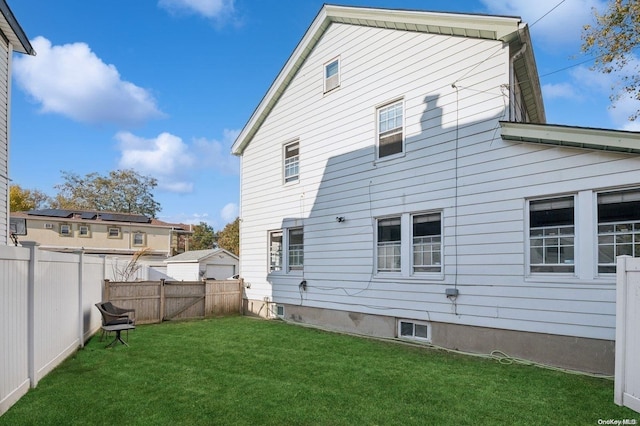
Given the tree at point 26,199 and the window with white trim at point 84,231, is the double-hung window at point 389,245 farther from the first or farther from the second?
the tree at point 26,199

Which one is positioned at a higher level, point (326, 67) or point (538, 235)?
point (326, 67)

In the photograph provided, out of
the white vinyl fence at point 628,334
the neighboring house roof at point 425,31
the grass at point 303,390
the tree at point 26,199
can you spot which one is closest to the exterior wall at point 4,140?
the grass at point 303,390

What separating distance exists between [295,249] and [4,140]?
7.98 meters

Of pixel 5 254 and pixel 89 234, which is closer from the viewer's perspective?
pixel 5 254

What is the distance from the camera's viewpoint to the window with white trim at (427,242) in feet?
25.4

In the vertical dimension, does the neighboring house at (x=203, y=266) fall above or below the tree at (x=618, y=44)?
below

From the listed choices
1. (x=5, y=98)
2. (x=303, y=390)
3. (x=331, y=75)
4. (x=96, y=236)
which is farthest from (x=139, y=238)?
(x=303, y=390)

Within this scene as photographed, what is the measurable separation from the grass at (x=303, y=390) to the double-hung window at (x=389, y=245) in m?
1.89

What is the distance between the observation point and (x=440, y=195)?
7648mm

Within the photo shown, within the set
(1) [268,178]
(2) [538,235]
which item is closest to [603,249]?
(2) [538,235]

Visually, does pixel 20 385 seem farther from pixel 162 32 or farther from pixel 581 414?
pixel 162 32

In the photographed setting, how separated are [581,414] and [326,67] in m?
9.56

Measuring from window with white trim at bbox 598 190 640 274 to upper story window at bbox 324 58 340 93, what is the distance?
271 inches

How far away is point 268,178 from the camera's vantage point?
40.5 feet
